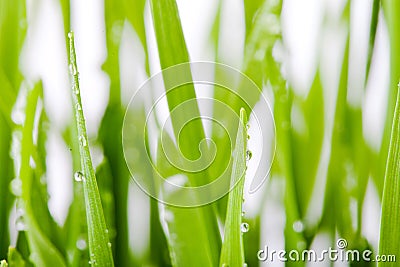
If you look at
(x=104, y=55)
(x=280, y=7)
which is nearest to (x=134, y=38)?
(x=104, y=55)

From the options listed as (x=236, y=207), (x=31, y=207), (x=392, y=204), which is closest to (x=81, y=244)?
(x=31, y=207)

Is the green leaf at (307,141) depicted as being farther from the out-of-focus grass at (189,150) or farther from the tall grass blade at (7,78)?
the tall grass blade at (7,78)

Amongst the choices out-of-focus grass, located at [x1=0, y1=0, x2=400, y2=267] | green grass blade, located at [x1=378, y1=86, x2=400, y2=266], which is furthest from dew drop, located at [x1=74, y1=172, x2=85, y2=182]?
green grass blade, located at [x1=378, y1=86, x2=400, y2=266]

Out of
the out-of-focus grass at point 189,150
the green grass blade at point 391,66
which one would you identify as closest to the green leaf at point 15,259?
the out-of-focus grass at point 189,150

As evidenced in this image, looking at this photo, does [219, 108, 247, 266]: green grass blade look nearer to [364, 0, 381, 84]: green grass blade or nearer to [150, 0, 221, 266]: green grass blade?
A: [150, 0, 221, 266]: green grass blade

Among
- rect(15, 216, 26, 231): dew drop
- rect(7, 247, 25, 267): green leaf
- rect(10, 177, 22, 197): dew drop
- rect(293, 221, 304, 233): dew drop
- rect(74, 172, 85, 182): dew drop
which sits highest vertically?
rect(74, 172, 85, 182): dew drop

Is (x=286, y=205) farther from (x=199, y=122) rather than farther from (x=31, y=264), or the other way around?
(x=31, y=264)
